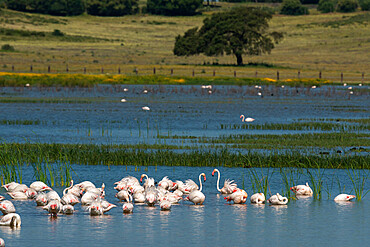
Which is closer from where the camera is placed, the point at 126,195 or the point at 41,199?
the point at 41,199

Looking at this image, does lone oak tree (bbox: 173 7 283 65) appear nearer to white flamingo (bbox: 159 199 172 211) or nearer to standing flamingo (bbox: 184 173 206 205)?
standing flamingo (bbox: 184 173 206 205)

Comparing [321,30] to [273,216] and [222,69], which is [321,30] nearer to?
[222,69]

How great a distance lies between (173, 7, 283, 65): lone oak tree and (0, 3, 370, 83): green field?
2.42 metres

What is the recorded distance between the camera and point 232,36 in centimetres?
9825

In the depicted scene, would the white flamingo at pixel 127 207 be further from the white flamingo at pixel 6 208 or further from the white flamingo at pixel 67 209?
the white flamingo at pixel 6 208

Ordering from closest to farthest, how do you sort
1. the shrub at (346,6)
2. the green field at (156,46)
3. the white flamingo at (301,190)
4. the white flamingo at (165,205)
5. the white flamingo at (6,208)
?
the white flamingo at (6,208), the white flamingo at (165,205), the white flamingo at (301,190), the green field at (156,46), the shrub at (346,6)

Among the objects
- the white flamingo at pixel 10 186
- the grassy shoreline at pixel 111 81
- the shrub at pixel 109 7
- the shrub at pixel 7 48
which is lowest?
the grassy shoreline at pixel 111 81

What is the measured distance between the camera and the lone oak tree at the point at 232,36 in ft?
319

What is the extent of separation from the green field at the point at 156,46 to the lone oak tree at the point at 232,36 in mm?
2421

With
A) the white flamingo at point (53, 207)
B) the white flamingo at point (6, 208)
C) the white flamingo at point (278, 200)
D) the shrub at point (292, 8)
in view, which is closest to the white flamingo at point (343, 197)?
the white flamingo at point (278, 200)

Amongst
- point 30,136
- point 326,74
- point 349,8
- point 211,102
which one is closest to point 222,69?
point 326,74

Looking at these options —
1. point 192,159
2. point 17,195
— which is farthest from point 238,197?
point 192,159

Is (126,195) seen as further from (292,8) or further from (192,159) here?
(292,8)

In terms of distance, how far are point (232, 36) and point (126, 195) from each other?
273 feet
